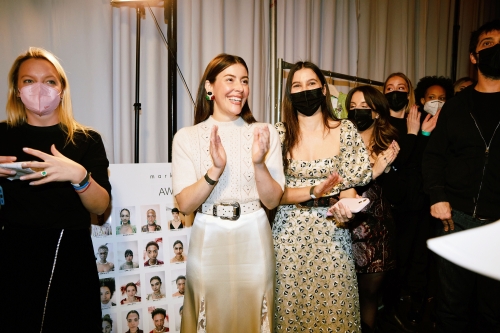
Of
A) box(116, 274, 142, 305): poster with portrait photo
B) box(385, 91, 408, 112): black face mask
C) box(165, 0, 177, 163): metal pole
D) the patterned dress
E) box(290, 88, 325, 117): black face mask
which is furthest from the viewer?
box(385, 91, 408, 112): black face mask

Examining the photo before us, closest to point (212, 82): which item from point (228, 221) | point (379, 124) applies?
point (228, 221)

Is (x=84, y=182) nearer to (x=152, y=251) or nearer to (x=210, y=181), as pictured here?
(x=210, y=181)

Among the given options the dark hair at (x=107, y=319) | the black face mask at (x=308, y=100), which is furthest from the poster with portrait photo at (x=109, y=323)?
the black face mask at (x=308, y=100)

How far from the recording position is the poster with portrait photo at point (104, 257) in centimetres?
211

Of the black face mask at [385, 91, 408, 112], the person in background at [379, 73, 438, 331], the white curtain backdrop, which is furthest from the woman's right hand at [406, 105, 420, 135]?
the white curtain backdrop

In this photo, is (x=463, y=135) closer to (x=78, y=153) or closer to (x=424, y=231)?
(x=424, y=231)

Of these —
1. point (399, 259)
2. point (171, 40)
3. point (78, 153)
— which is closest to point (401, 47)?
point (399, 259)

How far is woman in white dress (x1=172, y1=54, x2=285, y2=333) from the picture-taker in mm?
1573

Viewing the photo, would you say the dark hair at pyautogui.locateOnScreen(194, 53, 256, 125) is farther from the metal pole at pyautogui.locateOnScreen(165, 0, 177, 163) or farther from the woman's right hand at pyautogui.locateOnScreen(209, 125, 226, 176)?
the metal pole at pyautogui.locateOnScreen(165, 0, 177, 163)

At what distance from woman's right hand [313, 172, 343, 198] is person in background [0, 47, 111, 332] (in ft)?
3.33

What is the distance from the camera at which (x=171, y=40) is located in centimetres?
249

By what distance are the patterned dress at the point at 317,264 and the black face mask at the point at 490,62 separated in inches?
32.9

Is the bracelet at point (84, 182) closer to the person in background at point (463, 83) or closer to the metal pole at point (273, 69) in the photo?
the metal pole at point (273, 69)

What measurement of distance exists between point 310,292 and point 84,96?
2124 millimetres
